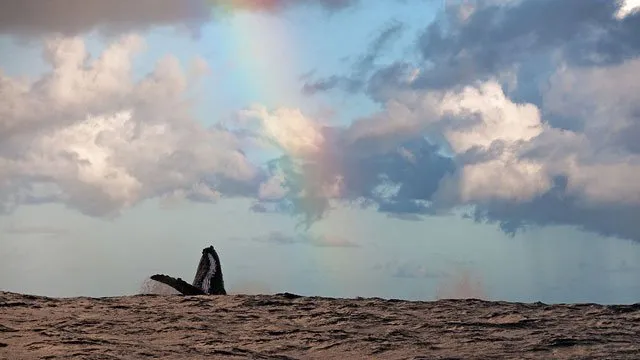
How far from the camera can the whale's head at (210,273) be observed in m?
12.9

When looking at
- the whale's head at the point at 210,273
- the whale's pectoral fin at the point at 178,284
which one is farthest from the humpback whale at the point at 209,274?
the whale's pectoral fin at the point at 178,284

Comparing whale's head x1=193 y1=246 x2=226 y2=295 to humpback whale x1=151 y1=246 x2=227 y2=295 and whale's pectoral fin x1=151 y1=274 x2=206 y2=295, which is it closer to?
humpback whale x1=151 y1=246 x2=227 y2=295

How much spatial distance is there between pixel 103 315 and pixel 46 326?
0.77 metres

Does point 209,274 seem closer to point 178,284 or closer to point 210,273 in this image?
point 210,273

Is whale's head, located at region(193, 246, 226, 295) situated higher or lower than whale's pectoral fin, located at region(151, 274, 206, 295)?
higher

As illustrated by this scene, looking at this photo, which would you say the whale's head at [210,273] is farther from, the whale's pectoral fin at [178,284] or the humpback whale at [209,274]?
the whale's pectoral fin at [178,284]

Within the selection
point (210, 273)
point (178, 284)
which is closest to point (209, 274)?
point (210, 273)

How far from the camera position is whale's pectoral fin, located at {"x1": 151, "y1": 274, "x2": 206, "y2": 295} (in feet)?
38.7

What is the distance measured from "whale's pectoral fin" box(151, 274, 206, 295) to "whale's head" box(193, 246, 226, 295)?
939mm

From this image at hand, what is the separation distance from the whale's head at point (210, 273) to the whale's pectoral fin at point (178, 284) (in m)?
0.94

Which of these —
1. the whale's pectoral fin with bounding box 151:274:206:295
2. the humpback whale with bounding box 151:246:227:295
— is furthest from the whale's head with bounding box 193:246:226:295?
the whale's pectoral fin with bounding box 151:274:206:295

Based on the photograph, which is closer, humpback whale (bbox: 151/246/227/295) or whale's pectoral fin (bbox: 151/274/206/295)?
whale's pectoral fin (bbox: 151/274/206/295)

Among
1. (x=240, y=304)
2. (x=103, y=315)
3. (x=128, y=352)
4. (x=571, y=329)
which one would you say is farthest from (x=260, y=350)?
(x=571, y=329)

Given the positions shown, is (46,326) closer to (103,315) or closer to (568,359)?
(103,315)
